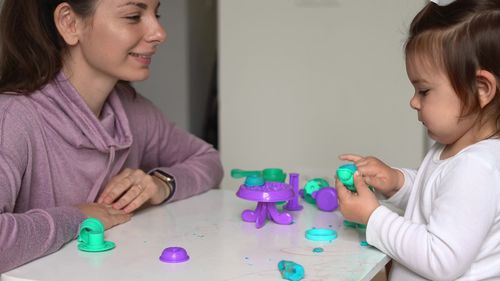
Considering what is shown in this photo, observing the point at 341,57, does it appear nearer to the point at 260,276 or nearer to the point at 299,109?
the point at 299,109

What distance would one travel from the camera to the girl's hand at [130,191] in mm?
1317

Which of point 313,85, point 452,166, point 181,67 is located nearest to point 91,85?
point 452,166

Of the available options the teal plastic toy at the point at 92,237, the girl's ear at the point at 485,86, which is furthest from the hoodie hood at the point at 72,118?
the girl's ear at the point at 485,86

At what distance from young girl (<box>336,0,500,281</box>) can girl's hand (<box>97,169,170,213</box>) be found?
1.26 feet

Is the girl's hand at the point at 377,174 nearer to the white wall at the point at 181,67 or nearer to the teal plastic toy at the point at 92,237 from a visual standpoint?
the teal plastic toy at the point at 92,237

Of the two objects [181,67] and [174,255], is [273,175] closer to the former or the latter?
[174,255]

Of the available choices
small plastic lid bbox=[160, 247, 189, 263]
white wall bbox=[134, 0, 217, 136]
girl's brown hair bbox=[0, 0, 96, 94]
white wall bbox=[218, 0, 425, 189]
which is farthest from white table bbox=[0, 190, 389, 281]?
white wall bbox=[134, 0, 217, 136]

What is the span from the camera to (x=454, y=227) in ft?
3.34

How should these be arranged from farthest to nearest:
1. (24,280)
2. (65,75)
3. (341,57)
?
(341,57)
(65,75)
(24,280)

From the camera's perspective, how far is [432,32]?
3.68 ft

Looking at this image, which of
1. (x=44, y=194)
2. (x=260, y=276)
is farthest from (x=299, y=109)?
(x=260, y=276)

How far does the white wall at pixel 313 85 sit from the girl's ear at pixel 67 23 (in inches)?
40.2

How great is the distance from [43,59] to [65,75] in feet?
0.16

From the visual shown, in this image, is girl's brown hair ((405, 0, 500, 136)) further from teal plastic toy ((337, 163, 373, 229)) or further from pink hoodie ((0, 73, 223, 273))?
pink hoodie ((0, 73, 223, 273))
